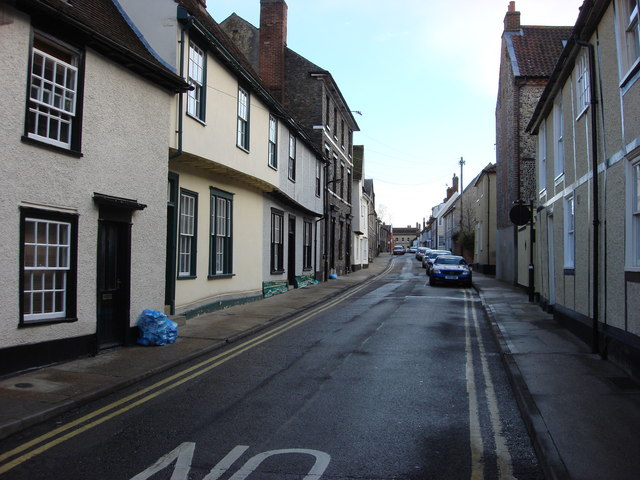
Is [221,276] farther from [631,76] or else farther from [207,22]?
[631,76]

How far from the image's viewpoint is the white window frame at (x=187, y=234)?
12719 millimetres

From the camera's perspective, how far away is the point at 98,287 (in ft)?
29.8

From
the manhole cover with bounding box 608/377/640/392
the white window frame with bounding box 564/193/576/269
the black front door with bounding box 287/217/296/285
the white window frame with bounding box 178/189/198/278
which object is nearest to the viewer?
the manhole cover with bounding box 608/377/640/392

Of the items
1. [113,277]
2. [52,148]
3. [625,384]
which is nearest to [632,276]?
[625,384]

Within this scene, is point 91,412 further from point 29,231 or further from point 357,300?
point 357,300

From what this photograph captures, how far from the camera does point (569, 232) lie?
1262 centimetres

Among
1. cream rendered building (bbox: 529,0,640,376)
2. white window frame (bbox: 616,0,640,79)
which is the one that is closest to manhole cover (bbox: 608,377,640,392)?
cream rendered building (bbox: 529,0,640,376)

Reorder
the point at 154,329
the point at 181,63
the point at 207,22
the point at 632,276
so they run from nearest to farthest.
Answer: the point at 632,276 < the point at 154,329 < the point at 181,63 < the point at 207,22

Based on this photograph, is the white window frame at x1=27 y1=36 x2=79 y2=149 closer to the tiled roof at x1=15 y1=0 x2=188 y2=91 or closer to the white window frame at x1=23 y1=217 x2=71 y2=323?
the tiled roof at x1=15 y1=0 x2=188 y2=91

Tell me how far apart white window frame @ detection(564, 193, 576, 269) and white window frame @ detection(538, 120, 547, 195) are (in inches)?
144

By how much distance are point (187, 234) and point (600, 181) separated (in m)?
9.03

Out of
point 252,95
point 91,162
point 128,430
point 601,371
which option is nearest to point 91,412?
point 128,430

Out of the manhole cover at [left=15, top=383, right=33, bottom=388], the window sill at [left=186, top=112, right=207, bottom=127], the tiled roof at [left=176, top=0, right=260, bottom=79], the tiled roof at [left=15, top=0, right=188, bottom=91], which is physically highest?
the tiled roof at [left=176, top=0, right=260, bottom=79]

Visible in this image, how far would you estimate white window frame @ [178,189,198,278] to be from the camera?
1272cm
